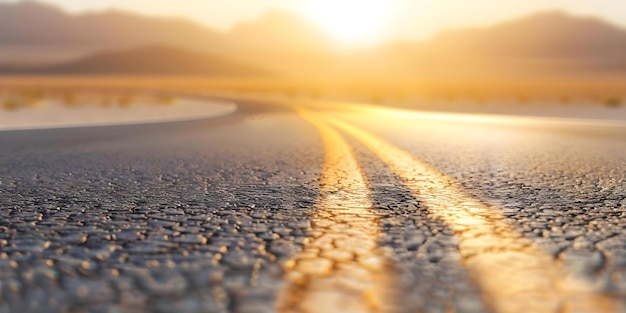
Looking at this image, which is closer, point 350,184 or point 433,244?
point 433,244

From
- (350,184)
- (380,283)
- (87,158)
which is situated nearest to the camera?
(380,283)

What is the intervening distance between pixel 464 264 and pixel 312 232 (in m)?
1.39

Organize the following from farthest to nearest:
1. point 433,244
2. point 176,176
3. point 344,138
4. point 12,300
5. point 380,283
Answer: point 344,138
point 176,176
point 433,244
point 380,283
point 12,300

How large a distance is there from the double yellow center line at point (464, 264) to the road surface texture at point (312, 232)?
2 cm

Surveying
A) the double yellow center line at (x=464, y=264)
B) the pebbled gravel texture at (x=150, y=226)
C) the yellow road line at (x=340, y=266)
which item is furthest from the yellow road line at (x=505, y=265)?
the pebbled gravel texture at (x=150, y=226)

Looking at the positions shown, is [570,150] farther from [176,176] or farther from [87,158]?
[87,158]

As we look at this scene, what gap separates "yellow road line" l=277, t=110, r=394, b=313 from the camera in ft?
12.6

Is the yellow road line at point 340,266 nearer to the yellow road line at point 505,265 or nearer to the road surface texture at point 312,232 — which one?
the road surface texture at point 312,232

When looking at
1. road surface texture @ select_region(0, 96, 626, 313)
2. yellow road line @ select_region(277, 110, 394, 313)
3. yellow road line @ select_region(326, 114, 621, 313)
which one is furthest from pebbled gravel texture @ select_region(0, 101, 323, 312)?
yellow road line @ select_region(326, 114, 621, 313)

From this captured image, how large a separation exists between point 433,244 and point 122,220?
2590mm

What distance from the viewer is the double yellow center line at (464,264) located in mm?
3844

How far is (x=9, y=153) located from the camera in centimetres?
1217

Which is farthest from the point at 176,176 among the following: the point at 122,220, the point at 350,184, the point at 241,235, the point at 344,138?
the point at 344,138

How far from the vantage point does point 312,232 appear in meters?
5.63
